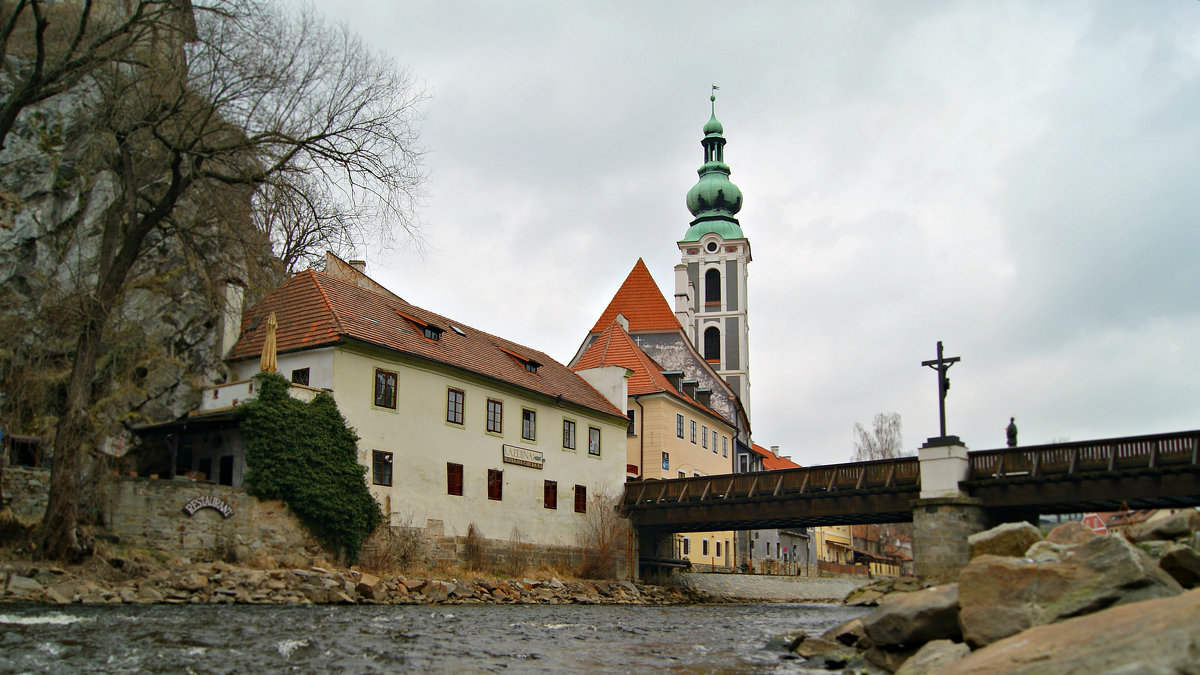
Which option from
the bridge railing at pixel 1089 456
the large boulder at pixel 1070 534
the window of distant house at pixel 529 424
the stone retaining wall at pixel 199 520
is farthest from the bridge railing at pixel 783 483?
the large boulder at pixel 1070 534

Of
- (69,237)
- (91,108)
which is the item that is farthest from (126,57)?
(69,237)

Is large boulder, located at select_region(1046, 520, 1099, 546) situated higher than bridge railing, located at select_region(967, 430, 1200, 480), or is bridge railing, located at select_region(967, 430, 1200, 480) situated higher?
bridge railing, located at select_region(967, 430, 1200, 480)

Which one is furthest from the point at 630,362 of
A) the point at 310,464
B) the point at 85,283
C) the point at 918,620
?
the point at 918,620

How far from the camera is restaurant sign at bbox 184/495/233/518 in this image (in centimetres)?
2481

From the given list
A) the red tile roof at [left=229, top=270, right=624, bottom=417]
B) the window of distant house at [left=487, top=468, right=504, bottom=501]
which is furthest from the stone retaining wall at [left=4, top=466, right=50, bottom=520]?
the window of distant house at [left=487, top=468, right=504, bottom=501]

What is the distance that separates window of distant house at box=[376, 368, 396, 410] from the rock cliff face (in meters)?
5.26

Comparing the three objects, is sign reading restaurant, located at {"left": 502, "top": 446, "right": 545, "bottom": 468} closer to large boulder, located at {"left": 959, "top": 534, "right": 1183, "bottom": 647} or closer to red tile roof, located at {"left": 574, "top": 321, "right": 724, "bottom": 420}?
red tile roof, located at {"left": 574, "top": 321, "right": 724, "bottom": 420}

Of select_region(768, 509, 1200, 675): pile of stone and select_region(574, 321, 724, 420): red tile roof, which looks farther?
select_region(574, 321, 724, 420): red tile roof

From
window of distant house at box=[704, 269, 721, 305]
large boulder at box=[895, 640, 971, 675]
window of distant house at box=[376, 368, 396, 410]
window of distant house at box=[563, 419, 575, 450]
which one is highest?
window of distant house at box=[704, 269, 721, 305]

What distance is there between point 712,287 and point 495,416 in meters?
54.5

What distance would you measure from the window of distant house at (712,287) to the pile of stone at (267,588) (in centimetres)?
5622

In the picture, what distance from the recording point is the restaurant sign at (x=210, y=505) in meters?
24.8

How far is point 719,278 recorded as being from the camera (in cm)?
8781

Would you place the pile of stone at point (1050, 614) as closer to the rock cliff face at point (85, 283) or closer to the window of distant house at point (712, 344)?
the rock cliff face at point (85, 283)
